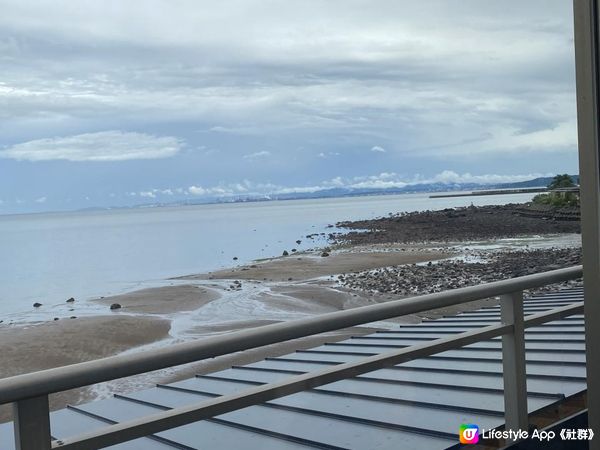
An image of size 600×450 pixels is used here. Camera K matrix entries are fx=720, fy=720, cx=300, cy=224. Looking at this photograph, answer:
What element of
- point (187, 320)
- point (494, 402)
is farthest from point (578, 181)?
point (187, 320)

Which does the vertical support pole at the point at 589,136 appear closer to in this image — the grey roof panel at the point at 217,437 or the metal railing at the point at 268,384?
the metal railing at the point at 268,384

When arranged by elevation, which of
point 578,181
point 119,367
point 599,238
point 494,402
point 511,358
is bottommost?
point 494,402

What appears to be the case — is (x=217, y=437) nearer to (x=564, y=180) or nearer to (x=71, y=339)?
(x=564, y=180)

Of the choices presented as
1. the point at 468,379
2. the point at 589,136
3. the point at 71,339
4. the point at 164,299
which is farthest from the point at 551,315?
the point at 164,299

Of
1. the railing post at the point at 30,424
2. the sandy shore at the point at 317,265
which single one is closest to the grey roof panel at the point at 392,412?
the railing post at the point at 30,424

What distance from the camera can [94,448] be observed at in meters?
1.94

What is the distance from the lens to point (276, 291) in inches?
1260

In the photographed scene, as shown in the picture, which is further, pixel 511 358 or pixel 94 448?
pixel 511 358

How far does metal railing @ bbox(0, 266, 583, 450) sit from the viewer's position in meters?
1.77

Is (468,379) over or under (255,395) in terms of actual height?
under

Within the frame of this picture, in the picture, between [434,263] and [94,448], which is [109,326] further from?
[94,448]

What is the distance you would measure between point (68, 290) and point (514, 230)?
38025 millimetres

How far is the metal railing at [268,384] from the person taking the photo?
5.82ft

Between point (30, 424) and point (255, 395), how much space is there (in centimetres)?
80
